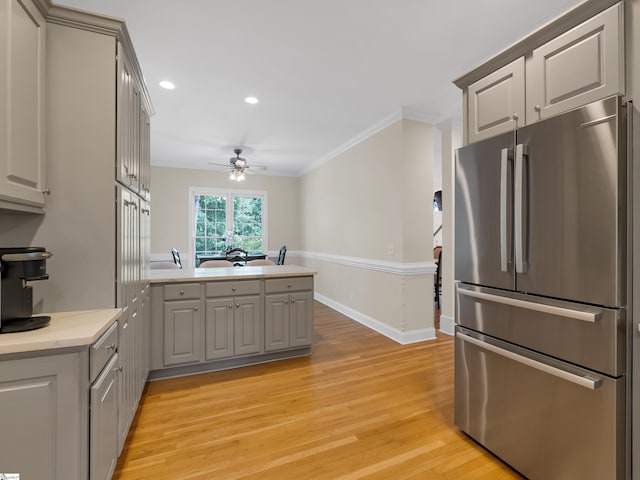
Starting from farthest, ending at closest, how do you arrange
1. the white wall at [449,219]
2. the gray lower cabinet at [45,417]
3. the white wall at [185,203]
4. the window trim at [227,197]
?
the window trim at [227,197], the white wall at [185,203], the white wall at [449,219], the gray lower cabinet at [45,417]

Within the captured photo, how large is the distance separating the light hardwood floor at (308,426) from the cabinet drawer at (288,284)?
788 mm

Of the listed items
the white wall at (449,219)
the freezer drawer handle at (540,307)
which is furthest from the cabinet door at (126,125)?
the white wall at (449,219)

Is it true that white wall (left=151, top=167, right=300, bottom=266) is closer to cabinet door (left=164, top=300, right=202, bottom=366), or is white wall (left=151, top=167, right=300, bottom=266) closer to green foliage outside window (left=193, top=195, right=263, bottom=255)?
green foliage outside window (left=193, top=195, right=263, bottom=255)

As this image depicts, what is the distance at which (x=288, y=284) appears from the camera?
11.0 feet

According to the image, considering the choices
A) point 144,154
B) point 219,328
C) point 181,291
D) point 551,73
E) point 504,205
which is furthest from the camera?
point 219,328

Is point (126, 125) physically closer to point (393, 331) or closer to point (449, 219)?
point (393, 331)

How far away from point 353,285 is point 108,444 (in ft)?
12.8

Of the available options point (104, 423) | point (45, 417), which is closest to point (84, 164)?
point (45, 417)

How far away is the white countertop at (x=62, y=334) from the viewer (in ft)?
3.82

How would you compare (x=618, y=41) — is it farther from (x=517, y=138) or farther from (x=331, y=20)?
(x=331, y=20)

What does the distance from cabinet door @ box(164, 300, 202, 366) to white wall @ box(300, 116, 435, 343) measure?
2408mm

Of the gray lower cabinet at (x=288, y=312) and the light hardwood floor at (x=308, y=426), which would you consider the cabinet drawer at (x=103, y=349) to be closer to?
the light hardwood floor at (x=308, y=426)

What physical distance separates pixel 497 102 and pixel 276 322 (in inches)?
106

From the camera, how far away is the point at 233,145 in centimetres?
546
